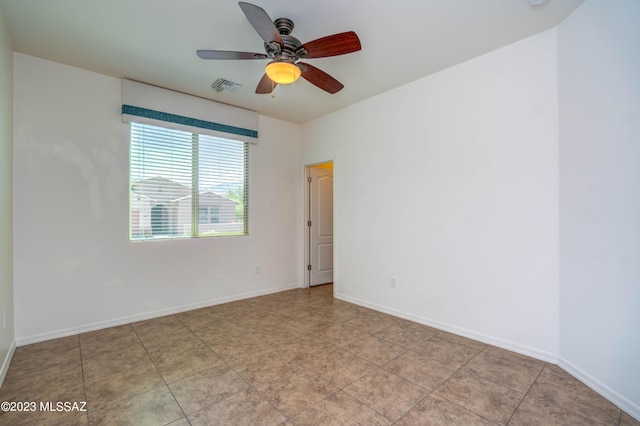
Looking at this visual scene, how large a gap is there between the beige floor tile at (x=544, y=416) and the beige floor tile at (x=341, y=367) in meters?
0.98

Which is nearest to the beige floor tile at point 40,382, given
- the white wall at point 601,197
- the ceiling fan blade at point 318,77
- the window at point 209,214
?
the window at point 209,214

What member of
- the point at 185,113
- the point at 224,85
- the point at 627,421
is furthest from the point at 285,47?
the point at 627,421

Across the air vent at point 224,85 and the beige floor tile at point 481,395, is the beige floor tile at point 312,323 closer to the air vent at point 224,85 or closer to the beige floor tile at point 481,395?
the beige floor tile at point 481,395

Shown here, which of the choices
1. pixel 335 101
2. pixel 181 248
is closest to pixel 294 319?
pixel 181 248

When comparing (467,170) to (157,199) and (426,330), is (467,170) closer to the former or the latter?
(426,330)

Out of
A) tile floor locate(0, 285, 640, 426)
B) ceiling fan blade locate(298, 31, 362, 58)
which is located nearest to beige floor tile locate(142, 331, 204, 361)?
tile floor locate(0, 285, 640, 426)

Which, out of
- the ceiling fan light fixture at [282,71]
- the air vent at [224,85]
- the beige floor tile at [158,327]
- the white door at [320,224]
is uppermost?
the air vent at [224,85]

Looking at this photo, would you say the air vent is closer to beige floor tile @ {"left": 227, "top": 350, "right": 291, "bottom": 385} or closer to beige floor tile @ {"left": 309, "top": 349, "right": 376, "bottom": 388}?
beige floor tile @ {"left": 227, "top": 350, "right": 291, "bottom": 385}

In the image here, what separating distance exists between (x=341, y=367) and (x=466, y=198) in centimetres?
200

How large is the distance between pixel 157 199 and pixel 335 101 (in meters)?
2.62

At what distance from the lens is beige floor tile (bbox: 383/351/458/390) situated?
2.19 meters

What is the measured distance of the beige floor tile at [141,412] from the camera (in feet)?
5.80

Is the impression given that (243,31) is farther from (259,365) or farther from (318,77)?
(259,365)

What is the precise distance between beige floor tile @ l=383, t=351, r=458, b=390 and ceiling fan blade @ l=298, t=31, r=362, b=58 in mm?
2446
